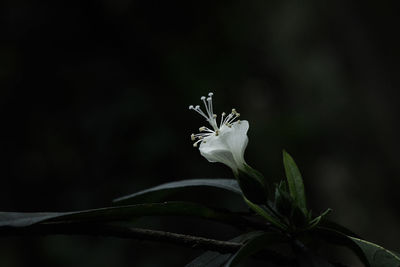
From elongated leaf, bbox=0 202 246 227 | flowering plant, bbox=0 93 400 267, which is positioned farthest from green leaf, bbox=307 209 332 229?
elongated leaf, bbox=0 202 246 227

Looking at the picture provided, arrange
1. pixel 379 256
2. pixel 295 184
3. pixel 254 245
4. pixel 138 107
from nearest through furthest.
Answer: pixel 254 245
pixel 379 256
pixel 295 184
pixel 138 107

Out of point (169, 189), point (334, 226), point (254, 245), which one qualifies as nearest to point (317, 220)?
point (334, 226)

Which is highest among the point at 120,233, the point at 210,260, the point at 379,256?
the point at 120,233

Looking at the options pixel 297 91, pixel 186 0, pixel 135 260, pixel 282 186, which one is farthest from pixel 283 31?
pixel 282 186

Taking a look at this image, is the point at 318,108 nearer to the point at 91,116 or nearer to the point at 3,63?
the point at 91,116

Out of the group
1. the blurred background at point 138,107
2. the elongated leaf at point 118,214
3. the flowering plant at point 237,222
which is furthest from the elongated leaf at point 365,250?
the blurred background at point 138,107

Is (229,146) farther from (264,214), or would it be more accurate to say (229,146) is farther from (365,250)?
(365,250)
